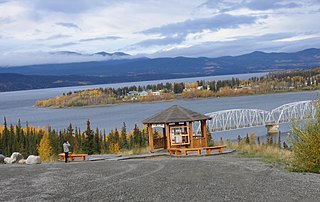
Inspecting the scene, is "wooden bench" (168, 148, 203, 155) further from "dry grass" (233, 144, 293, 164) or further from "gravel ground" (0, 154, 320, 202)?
"gravel ground" (0, 154, 320, 202)

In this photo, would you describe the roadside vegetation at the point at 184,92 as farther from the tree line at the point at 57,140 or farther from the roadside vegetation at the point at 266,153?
the roadside vegetation at the point at 266,153

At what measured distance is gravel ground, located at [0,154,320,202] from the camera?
11945mm

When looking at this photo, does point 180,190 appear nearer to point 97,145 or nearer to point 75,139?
point 97,145

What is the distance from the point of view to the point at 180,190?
499 inches

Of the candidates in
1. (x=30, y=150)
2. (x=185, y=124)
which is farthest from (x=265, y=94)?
(x=185, y=124)

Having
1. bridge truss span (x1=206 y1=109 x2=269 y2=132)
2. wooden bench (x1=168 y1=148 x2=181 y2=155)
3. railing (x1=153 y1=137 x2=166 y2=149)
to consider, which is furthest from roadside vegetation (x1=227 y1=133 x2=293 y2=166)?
bridge truss span (x1=206 y1=109 x2=269 y2=132)

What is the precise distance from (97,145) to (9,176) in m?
41.5

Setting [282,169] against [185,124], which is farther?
[185,124]

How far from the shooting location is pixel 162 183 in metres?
13.8

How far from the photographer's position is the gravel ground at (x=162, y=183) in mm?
11945

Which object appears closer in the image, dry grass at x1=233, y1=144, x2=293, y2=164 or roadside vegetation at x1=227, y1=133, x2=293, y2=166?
roadside vegetation at x1=227, y1=133, x2=293, y2=166

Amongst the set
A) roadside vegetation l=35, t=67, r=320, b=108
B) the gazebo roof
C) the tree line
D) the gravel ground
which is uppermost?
Result: the gazebo roof

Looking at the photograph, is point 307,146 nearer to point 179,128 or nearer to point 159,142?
point 179,128

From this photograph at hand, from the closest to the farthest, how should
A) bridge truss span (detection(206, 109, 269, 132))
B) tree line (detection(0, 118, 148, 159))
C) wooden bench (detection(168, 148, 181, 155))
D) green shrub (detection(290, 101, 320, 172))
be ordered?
1. green shrub (detection(290, 101, 320, 172))
2. wooden bench (detection(168, 148, 181, 155))
3. tree line (detection(0, 118, 148, 159))
4. bridge truss span (detection(206, 109, 269, 132))
